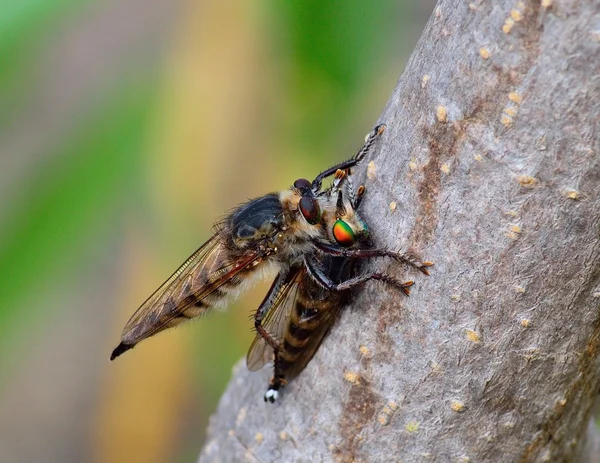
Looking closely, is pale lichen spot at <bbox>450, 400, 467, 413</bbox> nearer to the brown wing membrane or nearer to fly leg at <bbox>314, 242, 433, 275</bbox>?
fly leg at <bbox>314, 242, 433, 275</bbox>

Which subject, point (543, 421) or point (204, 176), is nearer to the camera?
point (543, 421)

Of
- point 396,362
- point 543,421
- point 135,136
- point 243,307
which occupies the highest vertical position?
point 135,136

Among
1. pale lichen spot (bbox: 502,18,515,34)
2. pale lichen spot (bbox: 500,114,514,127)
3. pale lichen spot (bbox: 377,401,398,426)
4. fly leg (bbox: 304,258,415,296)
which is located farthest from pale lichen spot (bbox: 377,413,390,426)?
pale lichen spot (bbox: 502,18,515,34)

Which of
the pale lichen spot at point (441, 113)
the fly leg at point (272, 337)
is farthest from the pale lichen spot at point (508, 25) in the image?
the fly leg at point (272, 337)

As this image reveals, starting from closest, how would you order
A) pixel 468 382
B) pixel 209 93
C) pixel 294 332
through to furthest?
pixel 468 382, pixel 294 332, pixel 209 93

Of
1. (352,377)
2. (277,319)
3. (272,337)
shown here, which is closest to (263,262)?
(277,319)

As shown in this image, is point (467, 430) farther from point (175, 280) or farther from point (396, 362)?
point (175, 280)

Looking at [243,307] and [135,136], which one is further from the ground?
[135,136]

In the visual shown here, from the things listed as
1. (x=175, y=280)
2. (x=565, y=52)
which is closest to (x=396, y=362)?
(x=565, y=52)

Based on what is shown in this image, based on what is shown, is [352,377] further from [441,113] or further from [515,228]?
[441,113]
